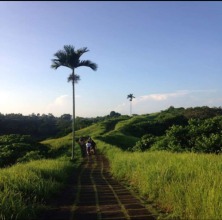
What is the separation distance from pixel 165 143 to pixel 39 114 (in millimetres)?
143968

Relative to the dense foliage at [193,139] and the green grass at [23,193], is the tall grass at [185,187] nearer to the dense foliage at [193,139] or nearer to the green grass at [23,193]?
the green grass at [23,193]

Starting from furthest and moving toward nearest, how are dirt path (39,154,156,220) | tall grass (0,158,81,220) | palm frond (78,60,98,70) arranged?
palm frond (78,60,98,70), dirt path (39,154,156,220), tall grass (0,158,81,220)

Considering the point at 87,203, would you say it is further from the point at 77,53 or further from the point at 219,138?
the point at 77,53

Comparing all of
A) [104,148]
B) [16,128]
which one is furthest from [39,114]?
[104,148]

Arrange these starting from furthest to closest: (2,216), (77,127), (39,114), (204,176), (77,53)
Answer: (39,114)
(77,127)
(77,53)
(204,176)
(2,216)

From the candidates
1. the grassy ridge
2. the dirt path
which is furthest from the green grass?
the grassy ridge

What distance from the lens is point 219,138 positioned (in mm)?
20453

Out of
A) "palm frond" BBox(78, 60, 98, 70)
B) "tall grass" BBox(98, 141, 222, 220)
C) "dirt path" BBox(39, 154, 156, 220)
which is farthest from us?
"palm frond" BBox(78, 60, 98, 70)

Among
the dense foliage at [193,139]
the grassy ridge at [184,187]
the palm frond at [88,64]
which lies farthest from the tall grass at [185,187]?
the palm frond at [88,64]

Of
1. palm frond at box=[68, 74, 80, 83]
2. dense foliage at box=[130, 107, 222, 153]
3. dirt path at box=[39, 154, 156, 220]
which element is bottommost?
dirt path at box=[39, 154, 156, 220]

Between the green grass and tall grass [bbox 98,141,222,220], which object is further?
the green grass

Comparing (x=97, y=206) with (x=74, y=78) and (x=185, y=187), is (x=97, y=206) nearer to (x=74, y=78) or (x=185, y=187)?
(x=185, y=187)

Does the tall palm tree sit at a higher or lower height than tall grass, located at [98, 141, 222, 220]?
higher

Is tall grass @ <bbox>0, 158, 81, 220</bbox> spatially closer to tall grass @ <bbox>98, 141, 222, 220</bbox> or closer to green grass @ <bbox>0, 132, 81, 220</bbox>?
green grass @ <bbox>0, 132, 81, 220</bbox>
